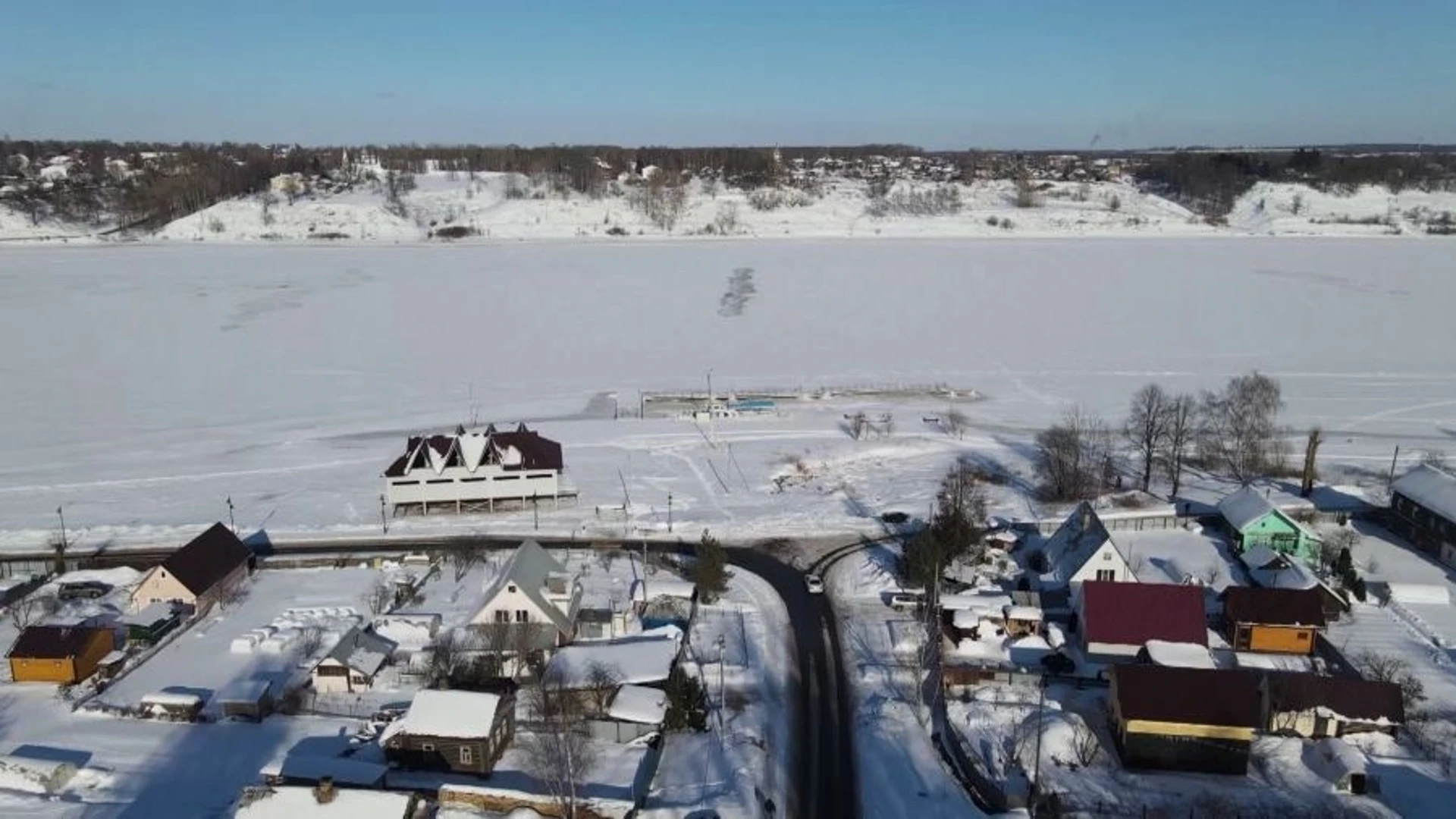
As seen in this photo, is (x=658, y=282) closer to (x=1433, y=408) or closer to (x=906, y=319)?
(x=906, y=319)

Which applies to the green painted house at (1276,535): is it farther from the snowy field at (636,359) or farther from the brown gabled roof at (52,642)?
the brown gabled roof at (52,642)

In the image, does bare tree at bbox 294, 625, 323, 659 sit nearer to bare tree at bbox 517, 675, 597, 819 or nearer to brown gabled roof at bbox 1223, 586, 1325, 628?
bare tree at bbox 517, 675, 597, 819

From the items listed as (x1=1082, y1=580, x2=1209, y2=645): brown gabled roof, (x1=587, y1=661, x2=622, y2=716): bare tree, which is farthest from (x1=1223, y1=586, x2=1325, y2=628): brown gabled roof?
(x1=587, y1=661, x2=622, y2=716): bare tree

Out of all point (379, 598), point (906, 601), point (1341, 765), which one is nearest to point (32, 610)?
point (379, 598)

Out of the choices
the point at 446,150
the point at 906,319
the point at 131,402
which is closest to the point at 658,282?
the point at 906,319

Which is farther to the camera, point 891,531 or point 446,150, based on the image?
point 446,150

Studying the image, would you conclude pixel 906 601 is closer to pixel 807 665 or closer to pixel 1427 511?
pixel 807 665
